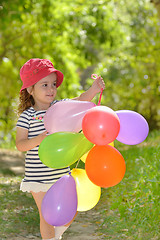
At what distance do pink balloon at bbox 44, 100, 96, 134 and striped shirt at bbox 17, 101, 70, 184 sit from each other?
388mm

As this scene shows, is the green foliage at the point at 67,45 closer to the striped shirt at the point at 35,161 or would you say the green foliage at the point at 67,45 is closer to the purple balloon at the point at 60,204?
the striped shirt at the point at 35,161

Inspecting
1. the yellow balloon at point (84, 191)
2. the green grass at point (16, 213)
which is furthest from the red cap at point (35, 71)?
the green grass at point (16, 213)

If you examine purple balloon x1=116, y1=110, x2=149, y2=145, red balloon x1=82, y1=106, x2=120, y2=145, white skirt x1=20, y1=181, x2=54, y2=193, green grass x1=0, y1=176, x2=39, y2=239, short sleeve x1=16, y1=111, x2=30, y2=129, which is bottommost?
green grass x1=0, y1=176, x2=39, y2=239

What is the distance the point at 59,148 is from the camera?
2.30 meters

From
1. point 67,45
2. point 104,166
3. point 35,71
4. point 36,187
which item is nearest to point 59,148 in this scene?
point 104,166

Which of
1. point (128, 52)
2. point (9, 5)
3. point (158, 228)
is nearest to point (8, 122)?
point (9, 5)

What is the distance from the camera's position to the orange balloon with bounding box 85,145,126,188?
2270 mm

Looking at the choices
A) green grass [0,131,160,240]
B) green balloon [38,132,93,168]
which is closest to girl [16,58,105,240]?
green balloon [38,132,93,168]

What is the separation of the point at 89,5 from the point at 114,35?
830mm

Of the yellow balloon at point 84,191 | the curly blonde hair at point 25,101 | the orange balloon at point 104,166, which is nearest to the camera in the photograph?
the orange balloon at point 104,166

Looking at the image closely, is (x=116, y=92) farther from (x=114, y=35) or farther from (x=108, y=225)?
(x=108, y=225)

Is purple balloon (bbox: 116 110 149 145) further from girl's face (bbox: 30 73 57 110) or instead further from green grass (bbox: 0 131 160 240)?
green grass (bbox: 0 131 160 240)

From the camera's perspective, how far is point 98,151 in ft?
7.57

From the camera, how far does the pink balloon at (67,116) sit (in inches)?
93.4
